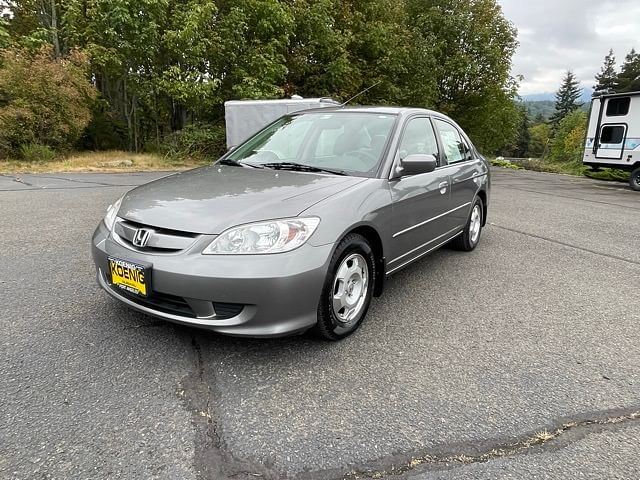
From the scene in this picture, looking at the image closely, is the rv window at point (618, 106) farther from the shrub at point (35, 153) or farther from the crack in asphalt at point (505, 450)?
the shrub at point (35, 153)

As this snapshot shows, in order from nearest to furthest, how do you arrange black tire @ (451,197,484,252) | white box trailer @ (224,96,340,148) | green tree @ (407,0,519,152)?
black tire @ (451,197,484,252)
white box trailer @ (224,96,340,148)
green tree @ (407,0,519,152)

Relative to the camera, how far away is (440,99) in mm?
27688

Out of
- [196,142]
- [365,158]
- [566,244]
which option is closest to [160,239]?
[365,158]

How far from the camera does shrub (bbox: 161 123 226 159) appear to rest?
1691cm

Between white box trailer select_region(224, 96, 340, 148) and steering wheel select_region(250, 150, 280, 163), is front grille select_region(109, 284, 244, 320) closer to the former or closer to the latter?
steering wheel select_region(250, 150, 280, 163)

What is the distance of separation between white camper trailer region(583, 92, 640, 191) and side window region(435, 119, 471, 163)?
12.4 m

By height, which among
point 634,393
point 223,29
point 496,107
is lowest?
point 634,393

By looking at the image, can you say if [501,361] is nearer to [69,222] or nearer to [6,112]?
[69,222]

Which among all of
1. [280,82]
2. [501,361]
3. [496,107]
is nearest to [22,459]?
[501,361]

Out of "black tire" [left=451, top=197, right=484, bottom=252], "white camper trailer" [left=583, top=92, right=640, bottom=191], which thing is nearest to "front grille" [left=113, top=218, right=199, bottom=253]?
"black tire" [left=451, top=197, right=484, bottom=252]

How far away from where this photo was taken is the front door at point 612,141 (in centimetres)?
1441

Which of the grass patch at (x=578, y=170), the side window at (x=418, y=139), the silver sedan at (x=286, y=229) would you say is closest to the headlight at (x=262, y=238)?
the silver sedan at (x=286, y=229)

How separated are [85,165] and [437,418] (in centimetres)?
1416

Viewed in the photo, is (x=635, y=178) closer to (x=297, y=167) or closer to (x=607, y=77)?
(x=297, y=167)
